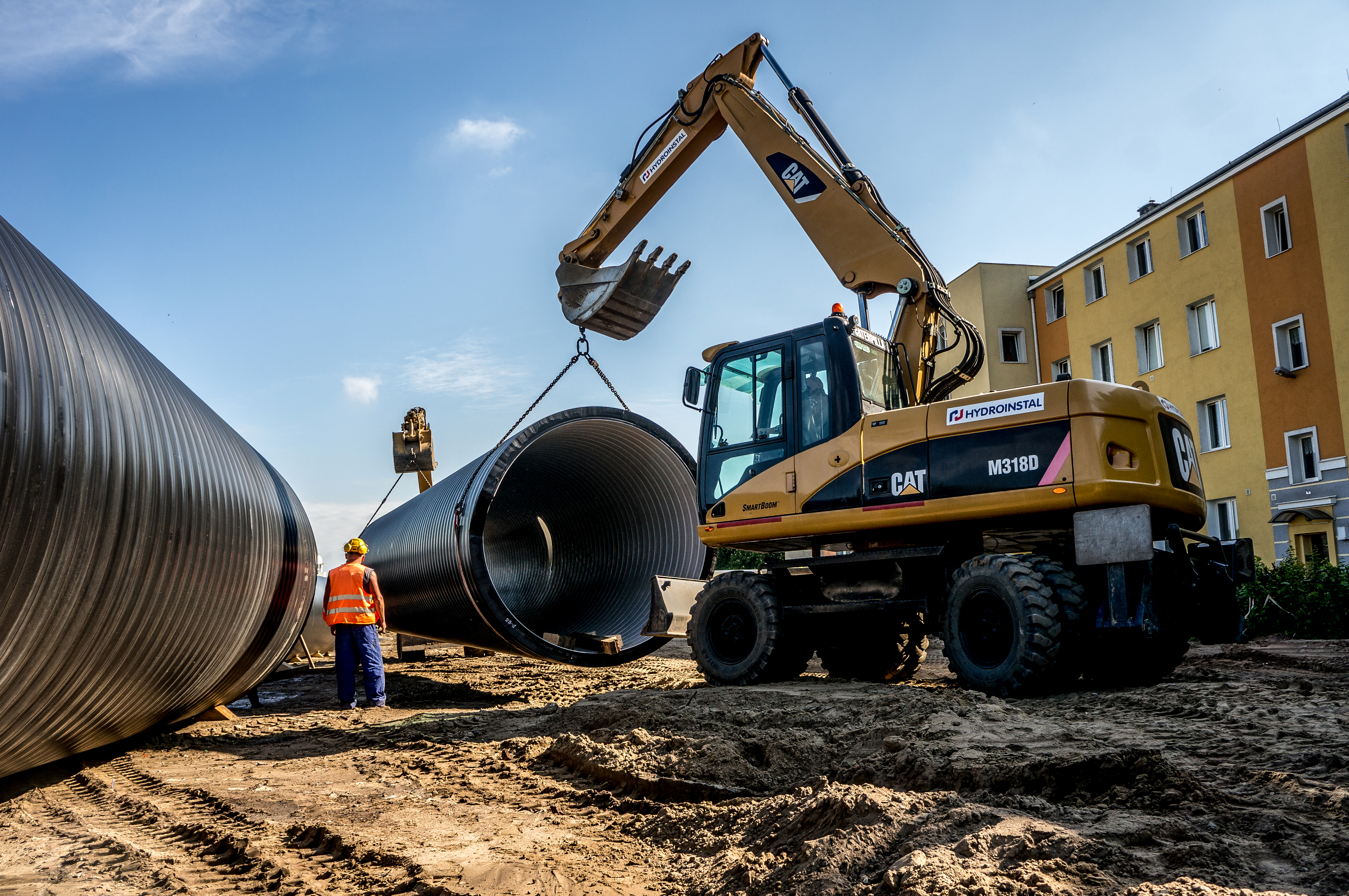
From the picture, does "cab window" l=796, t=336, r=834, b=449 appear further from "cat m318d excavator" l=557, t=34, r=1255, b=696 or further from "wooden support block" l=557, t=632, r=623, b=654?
"wooden support block" l=557, t=632, r=623, b=654

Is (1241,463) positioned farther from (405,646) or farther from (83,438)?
(83,438)

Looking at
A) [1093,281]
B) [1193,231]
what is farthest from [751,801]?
[1093,281]

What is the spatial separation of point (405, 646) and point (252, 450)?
4.93 meters

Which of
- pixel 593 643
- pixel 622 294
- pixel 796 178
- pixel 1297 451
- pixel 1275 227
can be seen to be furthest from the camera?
pixel 1275 227

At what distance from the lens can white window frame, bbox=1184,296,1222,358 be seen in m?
19.3

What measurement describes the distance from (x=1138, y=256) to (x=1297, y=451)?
5.90m

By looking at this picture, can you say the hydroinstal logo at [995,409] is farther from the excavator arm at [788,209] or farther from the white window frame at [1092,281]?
the white window frame at [1092,281]

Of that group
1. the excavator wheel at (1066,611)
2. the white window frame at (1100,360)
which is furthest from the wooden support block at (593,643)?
the white window frame at (1100,360)

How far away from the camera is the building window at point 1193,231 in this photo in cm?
1944

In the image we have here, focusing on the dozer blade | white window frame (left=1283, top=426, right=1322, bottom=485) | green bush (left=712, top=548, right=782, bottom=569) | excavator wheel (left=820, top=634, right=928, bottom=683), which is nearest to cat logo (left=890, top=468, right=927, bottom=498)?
excavator wheel (left=820, top=634, right=928, bottom=683)

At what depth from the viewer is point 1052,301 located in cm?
2428

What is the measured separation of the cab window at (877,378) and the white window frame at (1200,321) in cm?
1454

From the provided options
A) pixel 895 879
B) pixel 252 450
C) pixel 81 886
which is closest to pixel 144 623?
pixel 81 886

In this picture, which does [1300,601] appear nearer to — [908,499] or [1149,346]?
[908,499]
